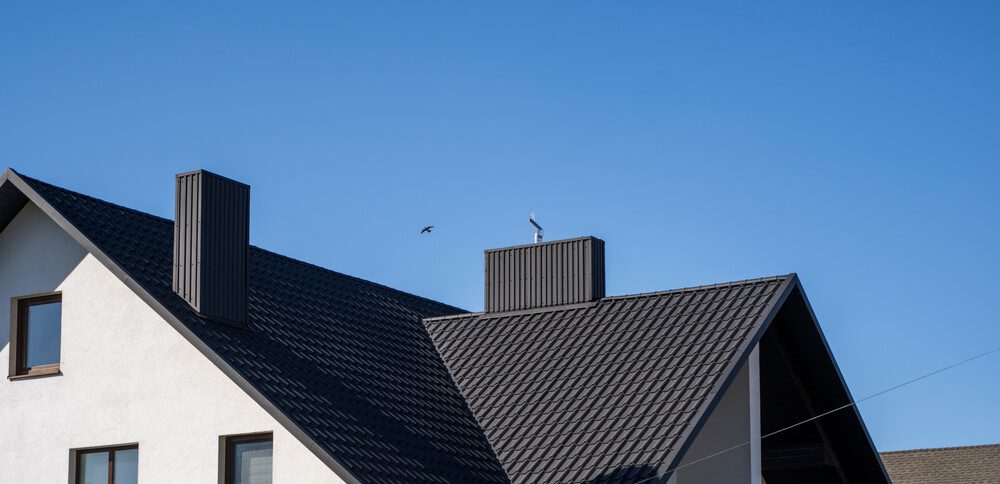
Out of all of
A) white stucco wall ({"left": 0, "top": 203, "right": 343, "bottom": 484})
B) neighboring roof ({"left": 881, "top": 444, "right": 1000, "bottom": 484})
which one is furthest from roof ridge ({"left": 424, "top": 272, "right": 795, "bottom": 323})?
neighboring roof ({"left": 881, "top": 444, "right": 1000, "bottom": 484})

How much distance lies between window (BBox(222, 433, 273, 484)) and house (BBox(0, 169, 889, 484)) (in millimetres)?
18

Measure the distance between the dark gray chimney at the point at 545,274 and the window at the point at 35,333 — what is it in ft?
21.5

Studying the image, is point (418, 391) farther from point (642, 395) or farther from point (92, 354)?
point (92, 354)

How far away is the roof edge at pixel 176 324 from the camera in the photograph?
12844mm

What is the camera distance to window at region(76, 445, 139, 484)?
14367mm

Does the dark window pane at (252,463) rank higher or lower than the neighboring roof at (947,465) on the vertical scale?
lower

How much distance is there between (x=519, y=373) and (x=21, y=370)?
6323 millimetres

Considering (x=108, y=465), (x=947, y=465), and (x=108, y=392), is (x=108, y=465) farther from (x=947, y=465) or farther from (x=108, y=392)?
(x=947, y=465)

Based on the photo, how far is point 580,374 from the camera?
16328 millimetres

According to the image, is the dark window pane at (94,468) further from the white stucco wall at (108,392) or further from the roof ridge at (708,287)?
the roof ridge at (708,287)

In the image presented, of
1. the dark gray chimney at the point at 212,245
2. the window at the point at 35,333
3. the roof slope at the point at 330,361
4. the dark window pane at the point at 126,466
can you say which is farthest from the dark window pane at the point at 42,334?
the dark gray chimney at the point at 212,245

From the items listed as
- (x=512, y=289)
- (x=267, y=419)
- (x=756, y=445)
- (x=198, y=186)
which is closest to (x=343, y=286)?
(x=512, y=289)

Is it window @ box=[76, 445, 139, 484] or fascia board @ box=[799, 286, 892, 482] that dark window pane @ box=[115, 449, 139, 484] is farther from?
fascia board @ box=[799, 286, 892, 482]

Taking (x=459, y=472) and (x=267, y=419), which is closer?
(x=267, y=419)
